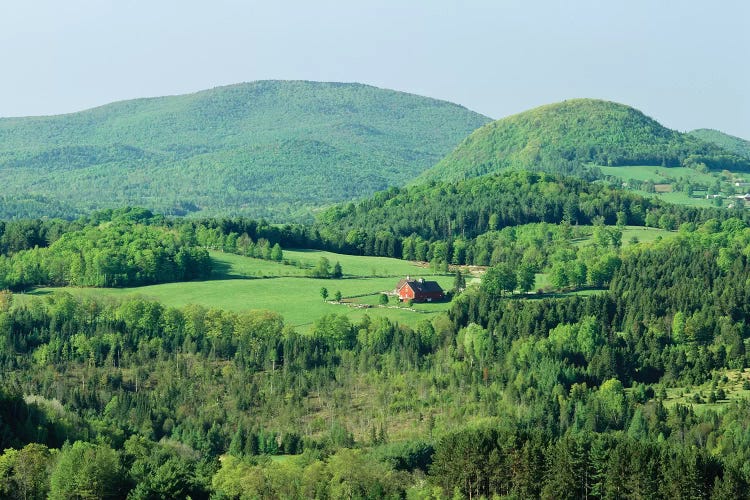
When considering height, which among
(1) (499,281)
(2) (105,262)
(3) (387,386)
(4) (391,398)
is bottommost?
(4) (391,398)

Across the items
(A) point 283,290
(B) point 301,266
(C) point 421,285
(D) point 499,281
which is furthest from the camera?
(B) point 301,266

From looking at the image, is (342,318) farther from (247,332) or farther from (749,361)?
(749,361)

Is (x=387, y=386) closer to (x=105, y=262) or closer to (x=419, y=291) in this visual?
(x=419, y=291)

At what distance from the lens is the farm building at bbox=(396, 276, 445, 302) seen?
445 ft

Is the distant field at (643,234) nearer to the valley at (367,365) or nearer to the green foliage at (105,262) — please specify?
the valley at (367,365)

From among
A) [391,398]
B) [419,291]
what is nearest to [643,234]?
[419,291]

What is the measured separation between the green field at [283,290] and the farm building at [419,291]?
219 cm

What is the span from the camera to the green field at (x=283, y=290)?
130 meters

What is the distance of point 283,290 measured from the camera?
14050cm

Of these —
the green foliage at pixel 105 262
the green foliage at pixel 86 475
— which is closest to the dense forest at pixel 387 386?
the green foliage at pixel 86 475

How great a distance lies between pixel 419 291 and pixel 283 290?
44.5ft

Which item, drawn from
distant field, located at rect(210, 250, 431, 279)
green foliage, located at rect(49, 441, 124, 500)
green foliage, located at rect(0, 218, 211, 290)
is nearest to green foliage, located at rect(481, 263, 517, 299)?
distant field, located at rect(210, 250, 431, 279)

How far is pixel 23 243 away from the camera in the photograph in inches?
6206

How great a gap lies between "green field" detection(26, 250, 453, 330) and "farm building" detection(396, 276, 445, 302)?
2189mm
